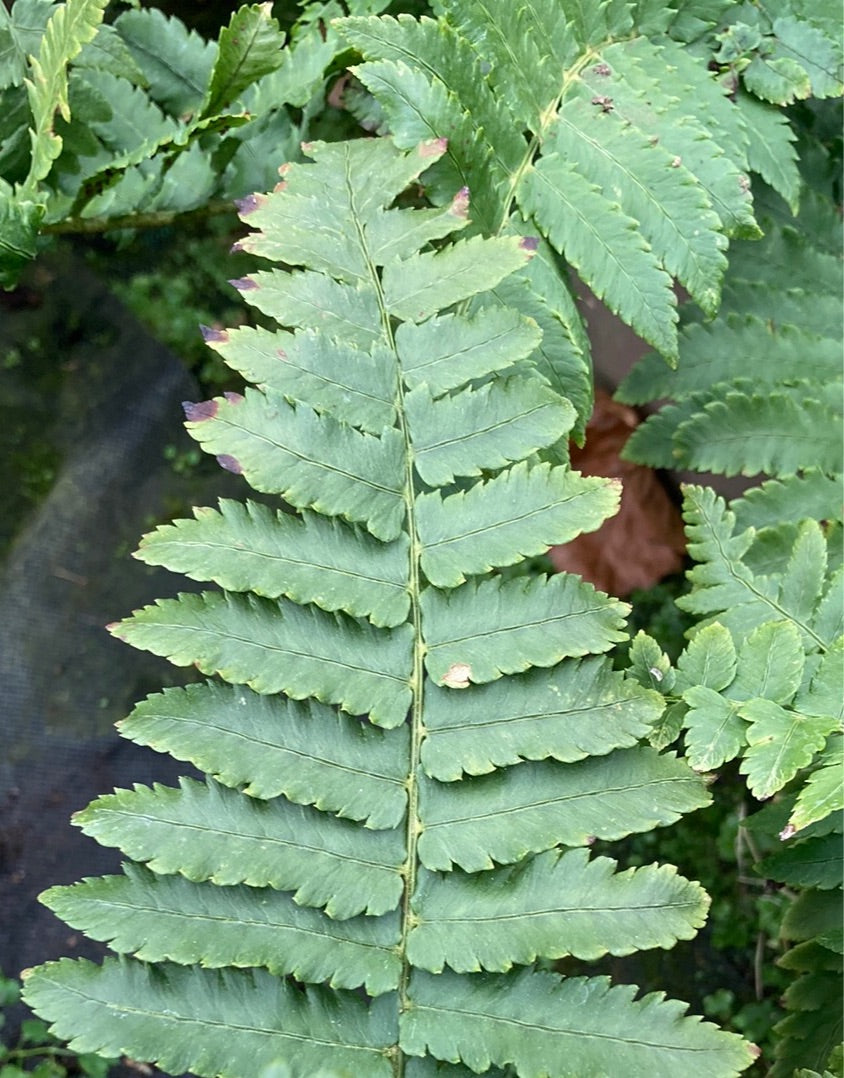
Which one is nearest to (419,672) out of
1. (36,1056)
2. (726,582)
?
(726,582)

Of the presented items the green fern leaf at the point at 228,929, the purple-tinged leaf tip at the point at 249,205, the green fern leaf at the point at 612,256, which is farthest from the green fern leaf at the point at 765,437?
the green fern leaf at the point at 228,929

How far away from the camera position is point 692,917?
914mm

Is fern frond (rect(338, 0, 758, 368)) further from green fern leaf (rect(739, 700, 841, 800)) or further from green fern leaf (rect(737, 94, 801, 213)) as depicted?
green fern leaf (rect(739, 700, 841, 800))

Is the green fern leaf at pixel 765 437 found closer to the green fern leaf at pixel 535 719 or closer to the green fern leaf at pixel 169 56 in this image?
the green fern leaf at pixel 535 719

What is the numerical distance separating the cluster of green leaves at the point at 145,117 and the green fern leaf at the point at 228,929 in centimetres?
77

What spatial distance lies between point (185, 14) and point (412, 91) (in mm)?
928

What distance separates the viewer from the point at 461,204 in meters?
1.07

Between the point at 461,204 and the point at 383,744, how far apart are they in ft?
2.13

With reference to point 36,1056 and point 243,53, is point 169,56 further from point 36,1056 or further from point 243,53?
point 36,1056

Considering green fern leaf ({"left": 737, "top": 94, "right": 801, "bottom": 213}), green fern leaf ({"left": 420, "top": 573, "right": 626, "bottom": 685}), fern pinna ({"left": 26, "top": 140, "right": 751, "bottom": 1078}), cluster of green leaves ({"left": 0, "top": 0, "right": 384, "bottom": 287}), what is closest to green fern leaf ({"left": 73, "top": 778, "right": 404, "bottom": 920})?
fern pinna ({"left": 26, "top": 140, "right": 751, "bottom": 1078})

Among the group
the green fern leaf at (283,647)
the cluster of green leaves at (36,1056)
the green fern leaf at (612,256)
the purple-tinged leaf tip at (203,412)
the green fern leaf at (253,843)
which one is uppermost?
the green fern leaf at (612,256)

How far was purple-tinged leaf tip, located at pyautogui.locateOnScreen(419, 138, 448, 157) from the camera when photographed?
106cm

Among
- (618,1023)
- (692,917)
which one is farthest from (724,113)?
(618,1023)

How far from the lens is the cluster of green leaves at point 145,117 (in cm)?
112
